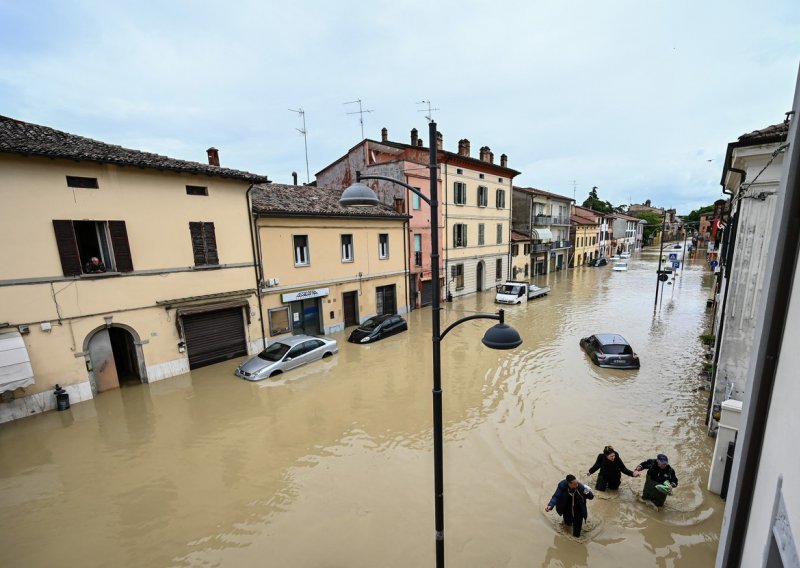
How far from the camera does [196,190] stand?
13492 mm

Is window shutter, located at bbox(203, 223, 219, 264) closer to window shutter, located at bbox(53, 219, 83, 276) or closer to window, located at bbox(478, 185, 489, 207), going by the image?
window shutter, located at bbox(53, 219, 83, 276)

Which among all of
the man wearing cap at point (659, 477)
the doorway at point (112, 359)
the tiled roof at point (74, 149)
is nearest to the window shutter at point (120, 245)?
the tiled roof at point (74, 149)

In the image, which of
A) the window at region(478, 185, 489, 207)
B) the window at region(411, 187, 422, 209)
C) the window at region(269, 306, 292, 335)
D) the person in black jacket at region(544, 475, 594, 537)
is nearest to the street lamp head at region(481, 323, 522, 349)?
the person in black jacket at region(544, 475, 594, 537)

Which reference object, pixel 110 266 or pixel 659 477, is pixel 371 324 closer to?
pixel 110 266

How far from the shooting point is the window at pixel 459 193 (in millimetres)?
25719

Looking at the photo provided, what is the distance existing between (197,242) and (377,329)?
332 inches

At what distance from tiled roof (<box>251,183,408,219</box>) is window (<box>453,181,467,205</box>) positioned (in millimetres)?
6014

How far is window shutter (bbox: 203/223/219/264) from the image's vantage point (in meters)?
13.8

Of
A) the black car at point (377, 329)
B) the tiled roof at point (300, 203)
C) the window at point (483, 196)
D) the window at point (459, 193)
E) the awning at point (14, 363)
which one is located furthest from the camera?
the window at point (483, 196)

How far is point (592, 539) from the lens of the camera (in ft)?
20.2

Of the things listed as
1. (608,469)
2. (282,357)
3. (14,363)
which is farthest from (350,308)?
(608,469)

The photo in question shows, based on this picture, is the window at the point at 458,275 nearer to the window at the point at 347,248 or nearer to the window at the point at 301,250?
the window at the point at 347,248

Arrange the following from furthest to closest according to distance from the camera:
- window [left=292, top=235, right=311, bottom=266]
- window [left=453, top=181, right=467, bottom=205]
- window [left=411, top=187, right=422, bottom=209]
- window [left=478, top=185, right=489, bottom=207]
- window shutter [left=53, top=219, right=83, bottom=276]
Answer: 1. window [left=478, top=185, right=489, bottom=207]
2. window [left=453, top=181, right=467, bottom=205]
3. window [left=411, top=187, right=422, bottom=209]
4. window [left=292, top=235, right=311, bottom=266]
5. window shutter [left=53, top=219, right=83, bottom=276]

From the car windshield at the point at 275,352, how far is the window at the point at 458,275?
608 inches
